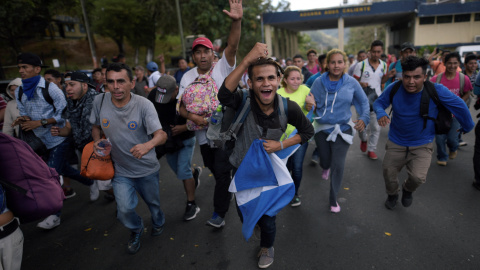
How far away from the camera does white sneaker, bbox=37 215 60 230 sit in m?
3.83

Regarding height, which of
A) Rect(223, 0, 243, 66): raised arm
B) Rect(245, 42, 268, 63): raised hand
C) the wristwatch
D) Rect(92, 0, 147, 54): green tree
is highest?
Rect(92, 0, 147, 54): green tree

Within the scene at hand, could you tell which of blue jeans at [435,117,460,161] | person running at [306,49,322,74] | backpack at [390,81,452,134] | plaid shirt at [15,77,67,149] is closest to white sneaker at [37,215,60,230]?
plaid shirt at [15,77,67,149]

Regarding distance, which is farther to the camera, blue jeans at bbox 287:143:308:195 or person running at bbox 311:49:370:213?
blue jeans at bbox 287:143:308:195

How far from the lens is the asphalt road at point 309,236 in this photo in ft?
9.65

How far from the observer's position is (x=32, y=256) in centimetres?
332

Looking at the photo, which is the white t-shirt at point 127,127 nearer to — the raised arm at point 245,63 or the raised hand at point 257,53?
the raised arm at point 245,63

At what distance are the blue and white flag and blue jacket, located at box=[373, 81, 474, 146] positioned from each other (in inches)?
71.3

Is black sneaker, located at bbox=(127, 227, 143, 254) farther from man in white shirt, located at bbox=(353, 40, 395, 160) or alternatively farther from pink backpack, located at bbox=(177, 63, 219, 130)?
man in white shirt, located at bbox=(353, 40, 395, 160)

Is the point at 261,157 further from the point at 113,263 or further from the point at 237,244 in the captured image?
the point at 113,263

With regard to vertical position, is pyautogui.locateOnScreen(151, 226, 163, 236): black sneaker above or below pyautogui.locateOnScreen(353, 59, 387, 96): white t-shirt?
below

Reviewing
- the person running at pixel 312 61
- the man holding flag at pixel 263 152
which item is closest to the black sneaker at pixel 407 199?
the man holding flag at pixel 263 152

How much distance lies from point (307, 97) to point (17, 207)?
3.06m

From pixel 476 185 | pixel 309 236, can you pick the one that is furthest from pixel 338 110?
pixel 476 185

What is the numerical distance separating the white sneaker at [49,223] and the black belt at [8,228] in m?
2.28
